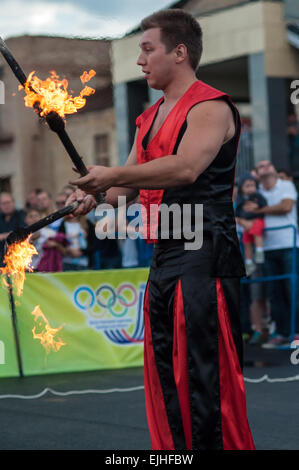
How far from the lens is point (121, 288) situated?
939 centimetres

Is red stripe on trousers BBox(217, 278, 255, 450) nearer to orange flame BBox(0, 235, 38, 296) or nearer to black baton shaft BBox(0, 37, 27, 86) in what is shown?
orange flame BBox(0, 235, 38, 296)

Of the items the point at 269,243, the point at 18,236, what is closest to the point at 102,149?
the point at 269,243

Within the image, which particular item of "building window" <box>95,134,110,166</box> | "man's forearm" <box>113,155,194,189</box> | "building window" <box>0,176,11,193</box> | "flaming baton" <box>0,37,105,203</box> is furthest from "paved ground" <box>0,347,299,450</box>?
"building window" <box>0,176,11,193</box>

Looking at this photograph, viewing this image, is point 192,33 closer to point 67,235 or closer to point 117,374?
point 117,374

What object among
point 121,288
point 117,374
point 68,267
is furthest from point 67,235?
point 117,374

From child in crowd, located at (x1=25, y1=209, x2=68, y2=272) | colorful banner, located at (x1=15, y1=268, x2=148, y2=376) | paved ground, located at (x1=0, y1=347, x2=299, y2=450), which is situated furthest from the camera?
child in crowd, located at (x1=25, y1=209, x2=68, y2=272)

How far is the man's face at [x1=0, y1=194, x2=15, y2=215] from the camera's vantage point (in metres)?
11.0

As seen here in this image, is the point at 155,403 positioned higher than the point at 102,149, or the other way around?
the point at 102,149

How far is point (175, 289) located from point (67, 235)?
7088 mm

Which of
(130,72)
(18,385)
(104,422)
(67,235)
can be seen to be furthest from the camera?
(130,72)

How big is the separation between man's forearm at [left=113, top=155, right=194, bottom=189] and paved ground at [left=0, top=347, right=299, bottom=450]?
2.31 metres

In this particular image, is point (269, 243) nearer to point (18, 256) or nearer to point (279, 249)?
point (279, 249)

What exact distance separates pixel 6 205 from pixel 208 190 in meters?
7.77

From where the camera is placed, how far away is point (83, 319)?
9133 millimetres
